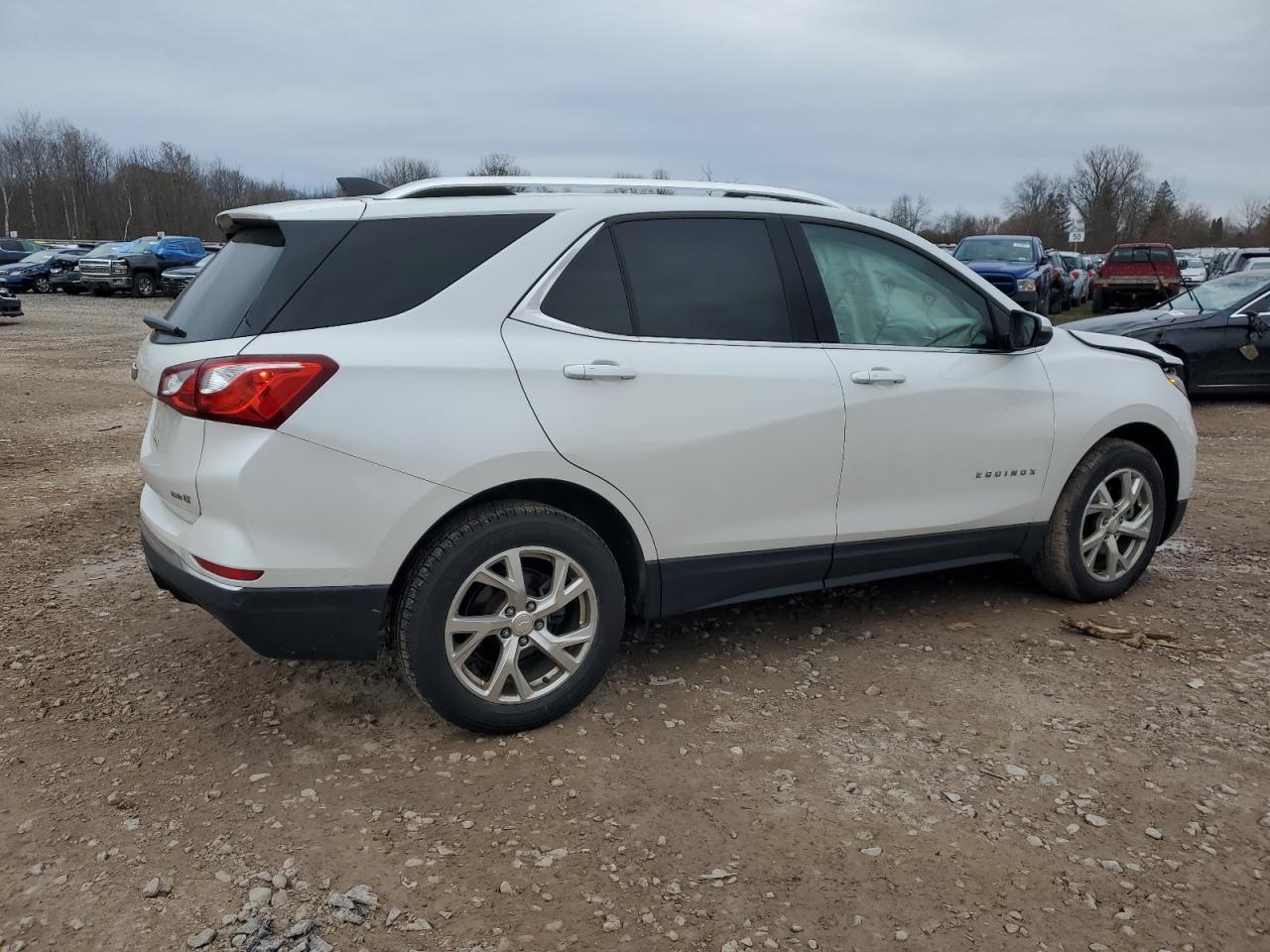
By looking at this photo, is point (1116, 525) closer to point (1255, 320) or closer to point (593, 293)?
point (593, 293)

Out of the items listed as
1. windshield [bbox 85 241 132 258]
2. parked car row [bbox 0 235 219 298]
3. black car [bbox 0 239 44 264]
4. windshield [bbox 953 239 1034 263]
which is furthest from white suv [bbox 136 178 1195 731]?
black car [bbox 0 239 44 264]

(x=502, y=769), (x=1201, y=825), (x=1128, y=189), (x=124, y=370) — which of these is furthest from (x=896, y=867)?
(x=1128, y=189)

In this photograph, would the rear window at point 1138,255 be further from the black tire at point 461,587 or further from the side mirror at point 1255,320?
the black tire at point 461,587

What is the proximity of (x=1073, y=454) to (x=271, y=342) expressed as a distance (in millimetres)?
3403

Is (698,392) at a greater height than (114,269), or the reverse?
(698,392)

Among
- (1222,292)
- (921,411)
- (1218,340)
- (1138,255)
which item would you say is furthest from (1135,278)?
(921,411)

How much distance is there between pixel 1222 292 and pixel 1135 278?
542 inches

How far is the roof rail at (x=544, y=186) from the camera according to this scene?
11.9 ft

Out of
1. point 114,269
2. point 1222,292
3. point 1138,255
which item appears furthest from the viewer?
point 114,269

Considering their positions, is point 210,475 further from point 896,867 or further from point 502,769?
point 896,867

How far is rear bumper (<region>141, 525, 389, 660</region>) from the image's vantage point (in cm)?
315

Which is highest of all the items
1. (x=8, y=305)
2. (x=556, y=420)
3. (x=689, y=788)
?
(x=556, y=420)

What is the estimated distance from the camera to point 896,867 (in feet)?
9.42

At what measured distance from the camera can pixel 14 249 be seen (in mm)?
36844
